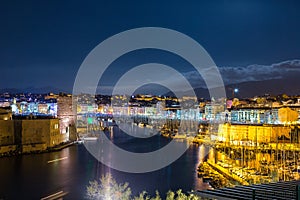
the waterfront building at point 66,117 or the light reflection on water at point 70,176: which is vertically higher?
the waterfront building at point 66,117

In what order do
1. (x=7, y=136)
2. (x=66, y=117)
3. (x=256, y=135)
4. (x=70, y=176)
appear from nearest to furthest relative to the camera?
(x=70, y=176)
(x=7, y=136)
(x=256, y=135)
(x=66, y=117)

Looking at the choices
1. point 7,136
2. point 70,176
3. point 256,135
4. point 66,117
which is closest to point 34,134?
point 7,136

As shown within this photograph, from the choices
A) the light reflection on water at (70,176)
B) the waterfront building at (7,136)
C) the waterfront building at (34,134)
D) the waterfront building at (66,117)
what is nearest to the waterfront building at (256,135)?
the light reflection on water at (70,176)

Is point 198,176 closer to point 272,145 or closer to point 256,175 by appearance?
point 256,175

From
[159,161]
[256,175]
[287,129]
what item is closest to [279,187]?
[256,175]

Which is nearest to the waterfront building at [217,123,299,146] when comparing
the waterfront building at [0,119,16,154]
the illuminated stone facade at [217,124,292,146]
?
the illuminated stone facade at [217,124,292,146]

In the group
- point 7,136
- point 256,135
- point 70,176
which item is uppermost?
point 7,136

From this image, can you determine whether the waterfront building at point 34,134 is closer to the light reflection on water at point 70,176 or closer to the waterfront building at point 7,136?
the waterfront building at point 7,136

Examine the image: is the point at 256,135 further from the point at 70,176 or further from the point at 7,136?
the point at 7,136

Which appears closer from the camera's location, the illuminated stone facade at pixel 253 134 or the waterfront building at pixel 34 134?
the waterfront building at pixel 34 134

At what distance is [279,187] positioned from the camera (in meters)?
1.33

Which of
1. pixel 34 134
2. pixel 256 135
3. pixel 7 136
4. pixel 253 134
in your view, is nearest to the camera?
pixel 7 136

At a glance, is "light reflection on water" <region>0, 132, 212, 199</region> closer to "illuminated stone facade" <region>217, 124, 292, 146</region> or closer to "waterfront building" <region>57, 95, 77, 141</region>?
"waterfront building" <region>57, 95, 77, 141</region>

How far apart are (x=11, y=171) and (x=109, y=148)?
4072 millimetres
